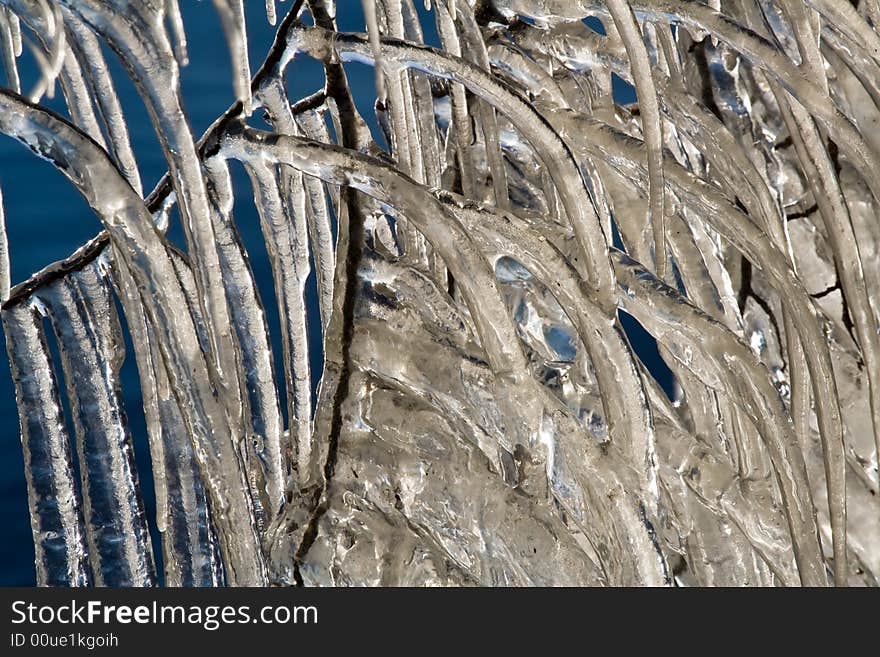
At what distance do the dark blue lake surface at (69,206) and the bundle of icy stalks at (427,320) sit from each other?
0.69m

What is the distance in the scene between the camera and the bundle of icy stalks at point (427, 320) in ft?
0.91

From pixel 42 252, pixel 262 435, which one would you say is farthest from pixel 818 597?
pixel 42 252

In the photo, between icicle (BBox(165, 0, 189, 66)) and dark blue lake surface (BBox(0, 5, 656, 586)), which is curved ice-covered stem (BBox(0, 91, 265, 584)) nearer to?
icicle (BBox(165, 0, 189, 66))

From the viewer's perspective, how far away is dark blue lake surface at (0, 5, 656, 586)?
1038mm

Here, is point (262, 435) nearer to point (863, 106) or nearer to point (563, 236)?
point (563, 236)

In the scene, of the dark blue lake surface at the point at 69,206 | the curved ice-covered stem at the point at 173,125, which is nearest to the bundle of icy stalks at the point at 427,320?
the curved ice-covered stem at the point at 173,125

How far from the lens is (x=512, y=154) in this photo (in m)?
0.40

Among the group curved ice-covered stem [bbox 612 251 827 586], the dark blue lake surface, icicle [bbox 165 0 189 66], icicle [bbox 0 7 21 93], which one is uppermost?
the dark blue lake surface

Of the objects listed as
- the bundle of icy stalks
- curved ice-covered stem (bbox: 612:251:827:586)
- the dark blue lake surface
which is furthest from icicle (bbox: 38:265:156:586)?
the dark blue lake surface

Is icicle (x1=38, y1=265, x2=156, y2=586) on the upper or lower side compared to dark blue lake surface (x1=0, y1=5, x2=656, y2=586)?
lower

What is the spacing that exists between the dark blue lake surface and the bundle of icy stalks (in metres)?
0.69

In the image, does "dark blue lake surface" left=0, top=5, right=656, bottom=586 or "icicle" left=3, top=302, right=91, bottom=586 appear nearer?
"icicle" left=3, top=302, right=91, bottom=586

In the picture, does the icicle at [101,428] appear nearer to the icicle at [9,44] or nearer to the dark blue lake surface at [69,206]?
the icicle at [9,44]

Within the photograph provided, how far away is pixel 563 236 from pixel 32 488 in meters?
0.17
